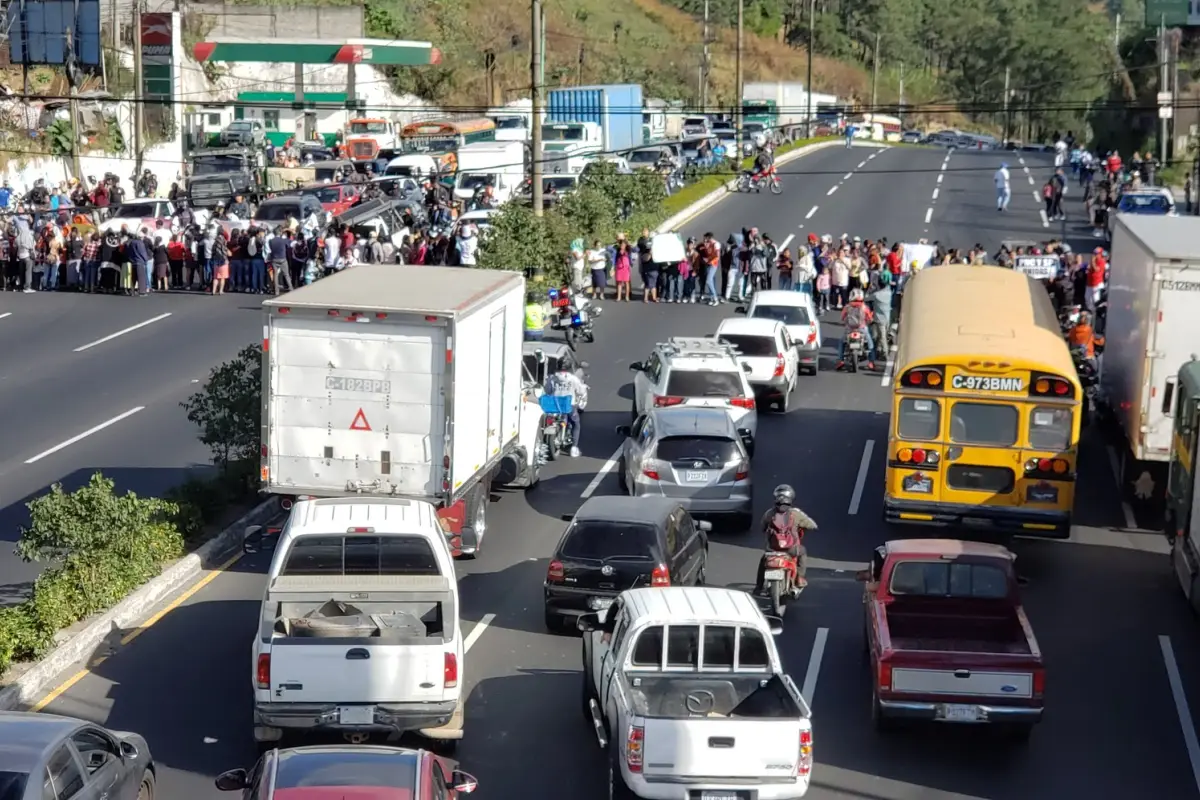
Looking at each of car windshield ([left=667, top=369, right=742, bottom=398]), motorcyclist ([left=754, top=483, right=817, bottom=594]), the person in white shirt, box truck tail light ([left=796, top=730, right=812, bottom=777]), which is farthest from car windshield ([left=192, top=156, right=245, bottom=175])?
box truck tail light ([left=796, top=730, right=812, bottom=777])

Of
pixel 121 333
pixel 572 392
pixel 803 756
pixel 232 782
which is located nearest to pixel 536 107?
pixel 121 333

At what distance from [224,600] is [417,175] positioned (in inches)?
1455

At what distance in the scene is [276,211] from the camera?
4381 centimetres

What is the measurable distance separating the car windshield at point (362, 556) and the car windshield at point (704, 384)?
10770 millimetres

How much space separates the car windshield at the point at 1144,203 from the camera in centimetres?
4769

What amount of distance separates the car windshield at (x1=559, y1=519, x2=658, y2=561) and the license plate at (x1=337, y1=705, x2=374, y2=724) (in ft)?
14.8

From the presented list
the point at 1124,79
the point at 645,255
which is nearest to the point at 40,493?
the point at 645,255

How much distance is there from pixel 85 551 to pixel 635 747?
26.0 feet

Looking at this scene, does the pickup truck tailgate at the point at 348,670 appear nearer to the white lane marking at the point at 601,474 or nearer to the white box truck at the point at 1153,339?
the white lane marking at the point at 601,474

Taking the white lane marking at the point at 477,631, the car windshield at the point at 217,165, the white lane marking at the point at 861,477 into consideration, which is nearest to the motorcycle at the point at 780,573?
the white lane marking at the point at 477,631

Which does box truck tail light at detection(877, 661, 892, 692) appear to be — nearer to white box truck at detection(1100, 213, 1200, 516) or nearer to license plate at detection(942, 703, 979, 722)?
license plate at detection(942, 703, 979, 722)

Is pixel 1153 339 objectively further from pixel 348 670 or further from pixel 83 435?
pixel 83 435

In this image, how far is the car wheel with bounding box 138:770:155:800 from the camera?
12.1 metres

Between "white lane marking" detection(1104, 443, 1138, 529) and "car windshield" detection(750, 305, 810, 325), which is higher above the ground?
"car windshield" detection(750, 305, 810, 325)
